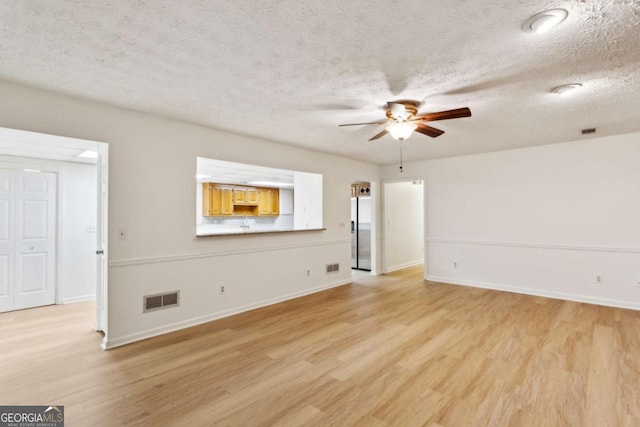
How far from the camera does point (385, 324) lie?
381cm

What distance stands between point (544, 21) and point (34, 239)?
6156 millimetres

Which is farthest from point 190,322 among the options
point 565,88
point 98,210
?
point 565,88

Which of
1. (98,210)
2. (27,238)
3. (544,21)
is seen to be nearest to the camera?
(544,21)

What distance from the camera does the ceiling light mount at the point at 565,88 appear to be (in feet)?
8.74

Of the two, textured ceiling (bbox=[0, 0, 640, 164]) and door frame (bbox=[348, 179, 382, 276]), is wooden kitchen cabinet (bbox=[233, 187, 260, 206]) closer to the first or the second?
door frame (bbox=[348, 179, 382, 276])

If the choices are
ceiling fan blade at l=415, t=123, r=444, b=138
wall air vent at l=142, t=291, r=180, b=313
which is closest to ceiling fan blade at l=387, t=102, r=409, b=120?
ceiling fan blade at l=415, t=123, r=444, b=138

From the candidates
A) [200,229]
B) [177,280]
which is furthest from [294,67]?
[200,229]

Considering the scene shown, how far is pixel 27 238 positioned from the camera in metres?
4.45

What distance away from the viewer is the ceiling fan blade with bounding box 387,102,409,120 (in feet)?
9.46

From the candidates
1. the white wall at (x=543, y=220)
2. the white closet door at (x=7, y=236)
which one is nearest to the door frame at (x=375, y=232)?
the white wall at (x=543, y=220)

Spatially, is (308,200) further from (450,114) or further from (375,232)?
(450,114)

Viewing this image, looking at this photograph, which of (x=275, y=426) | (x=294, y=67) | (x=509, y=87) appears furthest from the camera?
(x=509, y=87)

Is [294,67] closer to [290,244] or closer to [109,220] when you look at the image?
[109,220]

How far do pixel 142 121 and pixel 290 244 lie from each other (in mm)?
2627
